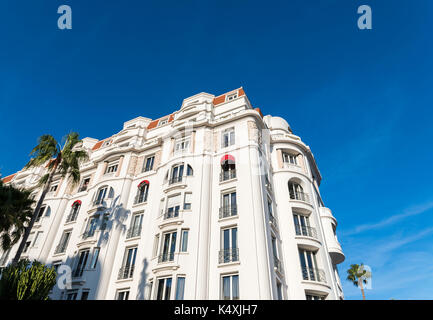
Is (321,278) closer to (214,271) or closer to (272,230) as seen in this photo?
(272,230)

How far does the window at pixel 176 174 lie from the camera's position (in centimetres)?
2367

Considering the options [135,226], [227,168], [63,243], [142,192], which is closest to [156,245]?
[135,226]

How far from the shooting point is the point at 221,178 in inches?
910

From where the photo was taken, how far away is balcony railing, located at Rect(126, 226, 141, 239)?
22.7 metres

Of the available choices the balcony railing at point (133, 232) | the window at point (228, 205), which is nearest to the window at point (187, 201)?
the window at point (228, 205)

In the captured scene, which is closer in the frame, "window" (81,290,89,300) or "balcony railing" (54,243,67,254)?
"window" (81,290,89,300)

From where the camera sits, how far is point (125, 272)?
20.6m

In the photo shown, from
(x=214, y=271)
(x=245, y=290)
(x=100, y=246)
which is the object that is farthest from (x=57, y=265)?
(x=245, y=290)

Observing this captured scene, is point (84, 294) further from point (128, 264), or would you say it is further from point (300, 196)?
point (300, 196)

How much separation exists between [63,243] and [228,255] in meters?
17.8

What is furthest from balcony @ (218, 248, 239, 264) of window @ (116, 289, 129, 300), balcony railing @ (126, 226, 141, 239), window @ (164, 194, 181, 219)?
balcony railing @ (126, 226, 141, 239)

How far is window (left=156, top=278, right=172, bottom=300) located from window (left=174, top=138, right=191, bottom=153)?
41.2ft

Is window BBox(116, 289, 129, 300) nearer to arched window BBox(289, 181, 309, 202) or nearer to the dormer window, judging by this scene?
arched window BBox(289, 181, 309, 202)

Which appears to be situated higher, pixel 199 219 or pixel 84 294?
pixel 199 219
